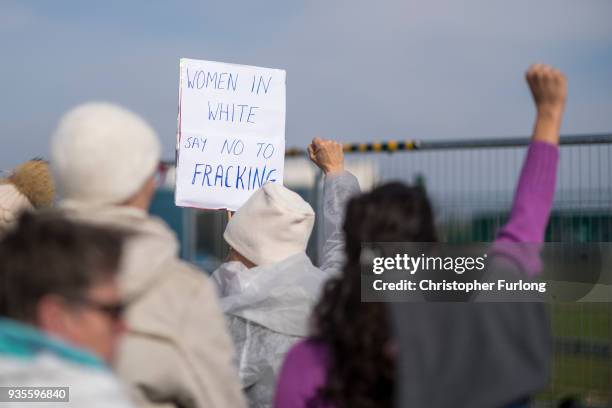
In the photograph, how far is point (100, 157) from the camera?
2.24 metres

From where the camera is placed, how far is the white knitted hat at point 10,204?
355 centimetres

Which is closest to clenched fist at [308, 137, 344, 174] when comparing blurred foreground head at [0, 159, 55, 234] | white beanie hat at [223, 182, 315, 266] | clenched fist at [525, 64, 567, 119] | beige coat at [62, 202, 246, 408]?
white beanie hat at [223, 182, 315, 266]

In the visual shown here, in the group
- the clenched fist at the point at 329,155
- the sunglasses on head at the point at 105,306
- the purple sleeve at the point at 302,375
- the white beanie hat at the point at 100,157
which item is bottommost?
the purple sleeve at the point at 302,375

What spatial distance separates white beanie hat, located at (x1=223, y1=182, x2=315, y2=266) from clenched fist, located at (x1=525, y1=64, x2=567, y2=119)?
1.24 meters

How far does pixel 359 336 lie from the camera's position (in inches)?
82.3

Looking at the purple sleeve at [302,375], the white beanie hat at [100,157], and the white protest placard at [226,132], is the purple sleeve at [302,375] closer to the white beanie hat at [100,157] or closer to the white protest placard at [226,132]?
the white beanie hat at [100,157]

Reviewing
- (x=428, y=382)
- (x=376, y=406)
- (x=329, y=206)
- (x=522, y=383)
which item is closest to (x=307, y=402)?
(x=376, y=406)

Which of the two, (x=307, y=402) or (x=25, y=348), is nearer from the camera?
(x=25, y=348)

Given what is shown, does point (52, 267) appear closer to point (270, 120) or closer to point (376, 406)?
point (376, 406)

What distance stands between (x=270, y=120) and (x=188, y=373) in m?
2.42

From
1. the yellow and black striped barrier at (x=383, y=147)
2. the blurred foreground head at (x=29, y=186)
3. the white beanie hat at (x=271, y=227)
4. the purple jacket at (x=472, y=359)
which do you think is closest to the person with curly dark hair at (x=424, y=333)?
the purple jacket at (x=472, y=359)

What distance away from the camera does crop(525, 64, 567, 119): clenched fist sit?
92.5 inches

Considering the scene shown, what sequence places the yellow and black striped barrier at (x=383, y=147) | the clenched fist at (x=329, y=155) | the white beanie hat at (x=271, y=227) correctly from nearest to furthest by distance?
the white beanie hat at (x=271, y=227) → the clenched fist at (x=329, y=155) → the yellow and black striped barrier at (x=383, y=147)

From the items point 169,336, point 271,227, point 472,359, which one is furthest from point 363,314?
point 271,227
